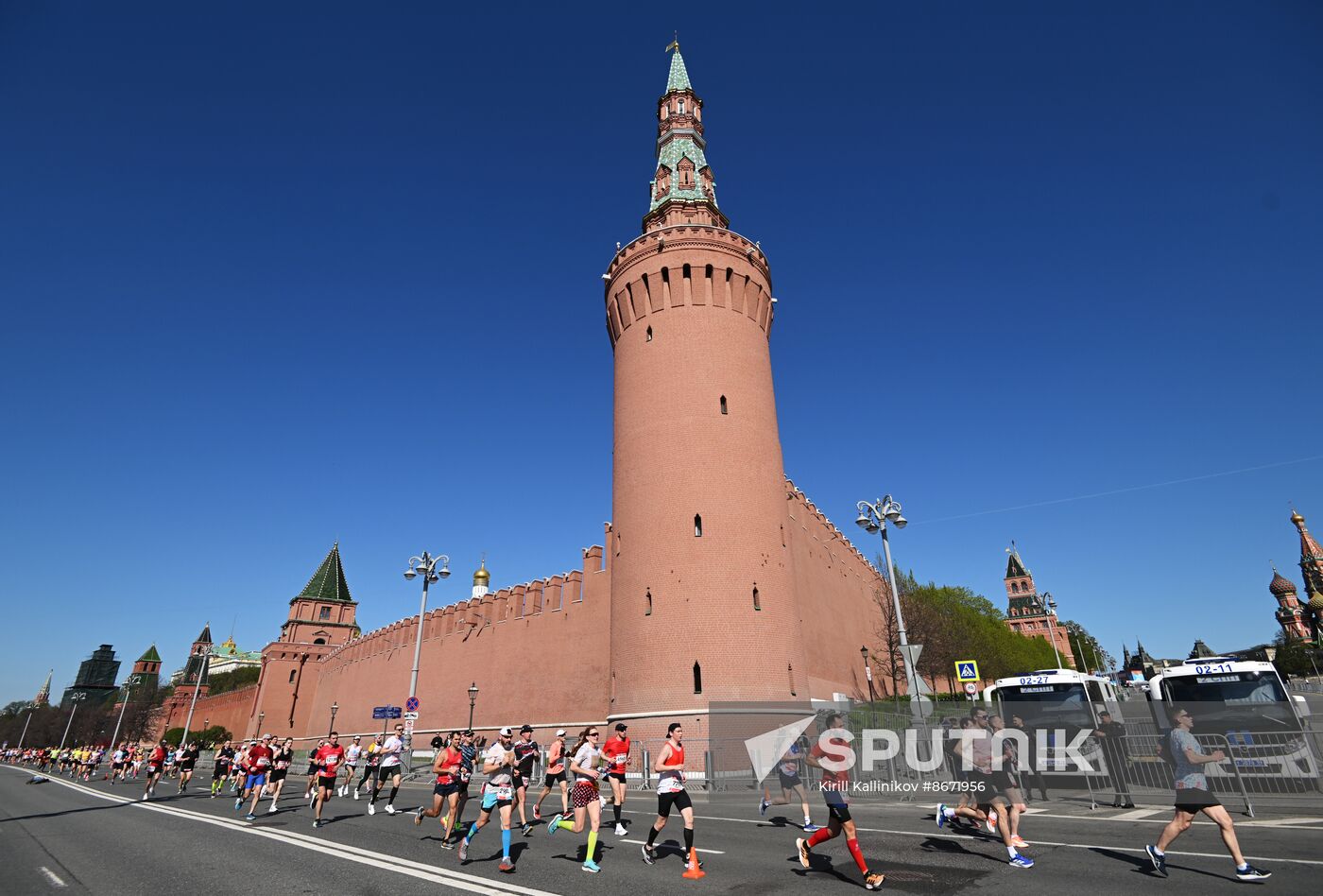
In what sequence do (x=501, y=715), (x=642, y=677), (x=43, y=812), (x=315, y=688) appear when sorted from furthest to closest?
(x=315, y=688) → (x=501, y=715) → (x=642, y=677) → (x=43, y=812)

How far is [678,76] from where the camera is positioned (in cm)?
3856

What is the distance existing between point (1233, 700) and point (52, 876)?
20790 millimetres

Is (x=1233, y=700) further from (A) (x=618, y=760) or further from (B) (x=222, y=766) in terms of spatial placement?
(B) (x=222, y=766)

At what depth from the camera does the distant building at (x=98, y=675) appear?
13575 cm

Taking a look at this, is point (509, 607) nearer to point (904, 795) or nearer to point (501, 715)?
point (501, 715)

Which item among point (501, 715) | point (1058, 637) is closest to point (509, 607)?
point (501, 715)

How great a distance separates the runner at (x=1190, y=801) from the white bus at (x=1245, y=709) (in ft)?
20.2

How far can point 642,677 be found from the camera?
22.1 m

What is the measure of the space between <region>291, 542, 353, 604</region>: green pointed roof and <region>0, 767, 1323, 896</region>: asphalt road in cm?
5692

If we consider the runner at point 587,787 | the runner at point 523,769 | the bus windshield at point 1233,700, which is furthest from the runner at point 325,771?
the bus windshield at point 1233,700

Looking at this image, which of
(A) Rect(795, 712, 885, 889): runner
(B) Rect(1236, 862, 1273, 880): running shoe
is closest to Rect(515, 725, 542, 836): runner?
(A) Rect(795, 712, 885, 889): runner

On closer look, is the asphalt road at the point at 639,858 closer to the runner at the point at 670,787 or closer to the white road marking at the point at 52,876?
the white road marking at the point at 52,876

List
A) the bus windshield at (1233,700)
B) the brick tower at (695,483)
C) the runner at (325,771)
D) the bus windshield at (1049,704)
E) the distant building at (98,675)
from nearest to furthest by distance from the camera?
1. the runner at (325,771)
2. the bus windshield at (1233,700)
3. the bus windshield at (1049,704)
4. the brick tower at (695,483)
5. the distant building at (98,675)

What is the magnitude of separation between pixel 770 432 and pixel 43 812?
2410cm
